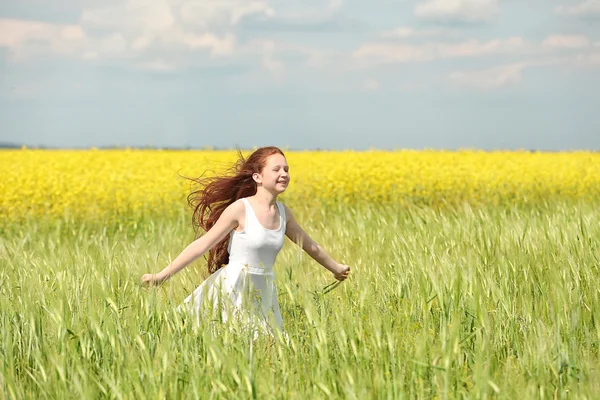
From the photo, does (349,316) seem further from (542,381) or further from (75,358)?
(75,358)

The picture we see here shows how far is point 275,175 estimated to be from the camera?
414 cm

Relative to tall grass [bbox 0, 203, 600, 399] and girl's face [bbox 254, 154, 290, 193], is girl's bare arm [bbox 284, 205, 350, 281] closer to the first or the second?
tall grass [bbox 0, 203, 600, 399]

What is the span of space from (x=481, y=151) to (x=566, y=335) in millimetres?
17050

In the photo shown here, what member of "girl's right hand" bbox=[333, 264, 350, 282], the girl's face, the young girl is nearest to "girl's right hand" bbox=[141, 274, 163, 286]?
the young girl

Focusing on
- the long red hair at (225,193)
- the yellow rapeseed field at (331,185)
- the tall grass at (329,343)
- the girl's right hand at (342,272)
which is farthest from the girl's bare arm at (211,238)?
the yellow rapeseed field at (331,185)

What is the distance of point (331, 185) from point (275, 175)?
762 cm

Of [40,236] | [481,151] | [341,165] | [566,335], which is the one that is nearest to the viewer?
[566,335]

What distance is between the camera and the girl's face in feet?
13.6

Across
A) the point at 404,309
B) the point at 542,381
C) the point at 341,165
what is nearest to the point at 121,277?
the point at 404,309

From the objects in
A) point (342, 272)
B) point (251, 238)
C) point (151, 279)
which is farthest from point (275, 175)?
point (151, 279)

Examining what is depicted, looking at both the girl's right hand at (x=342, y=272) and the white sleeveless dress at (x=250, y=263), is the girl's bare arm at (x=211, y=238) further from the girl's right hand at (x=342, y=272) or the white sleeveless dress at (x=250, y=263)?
the girl's right hand at (x=342, y=272)

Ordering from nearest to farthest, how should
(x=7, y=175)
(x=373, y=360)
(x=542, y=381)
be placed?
(x=542, y=381) < (x=373, y=360) < (x=7, y=175)

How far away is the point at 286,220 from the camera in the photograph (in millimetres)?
4348

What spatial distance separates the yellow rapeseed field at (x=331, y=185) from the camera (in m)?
10.7
